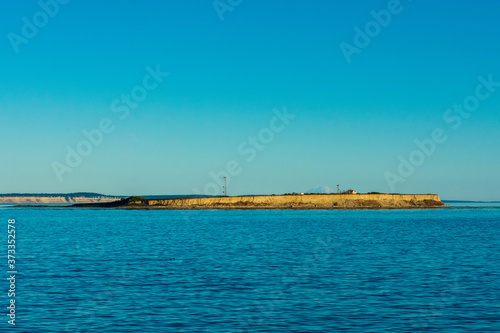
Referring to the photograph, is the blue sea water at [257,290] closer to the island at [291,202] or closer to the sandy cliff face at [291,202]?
the island at [291,202]

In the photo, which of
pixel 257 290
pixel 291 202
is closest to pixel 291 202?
pixel 291 202

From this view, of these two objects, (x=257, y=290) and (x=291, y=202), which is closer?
(x=257, y=290)

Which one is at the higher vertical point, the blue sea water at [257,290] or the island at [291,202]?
the island at [291,202]

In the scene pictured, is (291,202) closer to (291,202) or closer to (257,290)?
(291,202)

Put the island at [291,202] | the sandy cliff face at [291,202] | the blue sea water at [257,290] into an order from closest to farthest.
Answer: the blue sea water at [257,290], the island at [291,202], the sandy cliff face at [291,202]

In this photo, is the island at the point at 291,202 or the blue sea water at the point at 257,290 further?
the island at the point at 291,202

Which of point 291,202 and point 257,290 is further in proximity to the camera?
point 291,202

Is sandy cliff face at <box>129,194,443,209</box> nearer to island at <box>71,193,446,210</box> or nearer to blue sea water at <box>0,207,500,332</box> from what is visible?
island at <box>71,193,446,210</box>

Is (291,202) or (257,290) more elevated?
(291,202)

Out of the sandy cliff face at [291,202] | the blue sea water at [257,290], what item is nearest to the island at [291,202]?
the sandy cliff face at [291,202]

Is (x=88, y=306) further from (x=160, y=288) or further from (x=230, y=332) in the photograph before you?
(x=230, y=332)

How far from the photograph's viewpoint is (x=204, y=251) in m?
46.2

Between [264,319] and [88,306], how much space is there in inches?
310

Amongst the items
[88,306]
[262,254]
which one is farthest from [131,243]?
[88,306]
